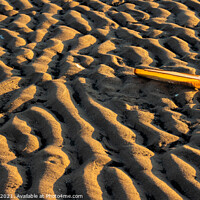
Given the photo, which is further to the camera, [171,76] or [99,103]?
[171,76]

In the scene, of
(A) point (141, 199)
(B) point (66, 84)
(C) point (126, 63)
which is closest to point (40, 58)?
(B) point (66, 84)

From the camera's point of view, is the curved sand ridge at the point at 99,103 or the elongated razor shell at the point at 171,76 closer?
the curved sand ridge at the point at 99,103

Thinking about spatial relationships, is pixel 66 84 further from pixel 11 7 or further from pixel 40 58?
pixel 11 7

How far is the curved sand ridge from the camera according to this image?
1677 mm

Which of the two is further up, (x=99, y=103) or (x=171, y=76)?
(x=171, y=76)

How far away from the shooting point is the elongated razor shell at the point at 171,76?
95.5 inches

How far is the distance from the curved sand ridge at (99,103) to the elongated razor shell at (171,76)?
50 mm

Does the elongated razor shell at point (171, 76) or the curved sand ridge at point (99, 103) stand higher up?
the elongated razor shell at point (171, 76)

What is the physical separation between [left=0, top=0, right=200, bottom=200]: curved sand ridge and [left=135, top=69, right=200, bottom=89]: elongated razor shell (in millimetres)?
50

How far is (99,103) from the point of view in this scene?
2268 millimetres

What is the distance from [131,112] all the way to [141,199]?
0.74m

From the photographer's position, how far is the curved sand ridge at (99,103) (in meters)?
1.68

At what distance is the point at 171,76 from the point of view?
2.49 meters

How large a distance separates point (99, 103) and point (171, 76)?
63cm
